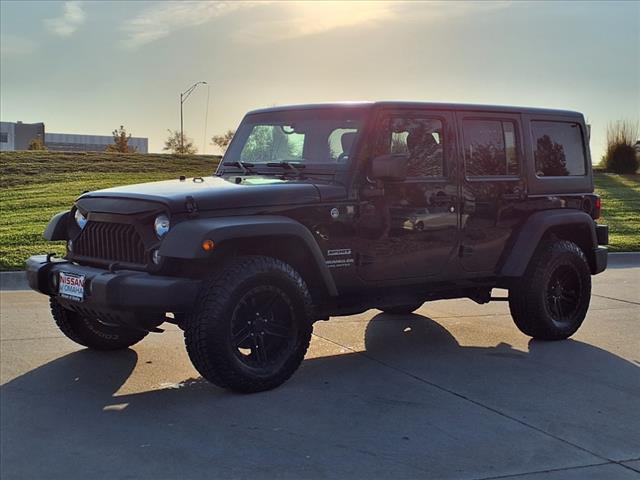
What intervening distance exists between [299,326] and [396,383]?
817 millimetres

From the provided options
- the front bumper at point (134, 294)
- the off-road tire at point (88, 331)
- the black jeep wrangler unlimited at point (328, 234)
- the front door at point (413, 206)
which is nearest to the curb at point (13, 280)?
the off-road tire at point (88, 331)

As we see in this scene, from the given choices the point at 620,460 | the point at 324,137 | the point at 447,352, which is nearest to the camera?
the point at 620,460

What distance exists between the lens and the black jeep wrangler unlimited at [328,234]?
4676mm

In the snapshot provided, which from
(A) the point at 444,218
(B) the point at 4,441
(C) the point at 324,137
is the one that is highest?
(C) the point at 324,137

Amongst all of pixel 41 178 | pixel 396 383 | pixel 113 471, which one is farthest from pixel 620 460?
pixel 41 178

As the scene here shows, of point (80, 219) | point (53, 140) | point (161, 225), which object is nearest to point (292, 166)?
point (161, 225)

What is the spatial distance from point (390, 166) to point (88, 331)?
2.70 m

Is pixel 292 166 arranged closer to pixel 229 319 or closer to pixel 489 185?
pixel 229 319

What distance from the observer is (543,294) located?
21.2ft

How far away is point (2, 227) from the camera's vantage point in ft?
41.8

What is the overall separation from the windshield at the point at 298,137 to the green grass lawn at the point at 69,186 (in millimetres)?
4850

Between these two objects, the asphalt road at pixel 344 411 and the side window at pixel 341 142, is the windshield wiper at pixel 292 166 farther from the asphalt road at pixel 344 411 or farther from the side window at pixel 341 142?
the asphalt road at pixel 344 411

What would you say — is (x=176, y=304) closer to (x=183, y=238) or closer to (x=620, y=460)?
Result: (x=183, y=238)

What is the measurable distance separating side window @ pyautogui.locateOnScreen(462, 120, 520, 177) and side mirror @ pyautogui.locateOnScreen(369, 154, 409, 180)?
0.97m
